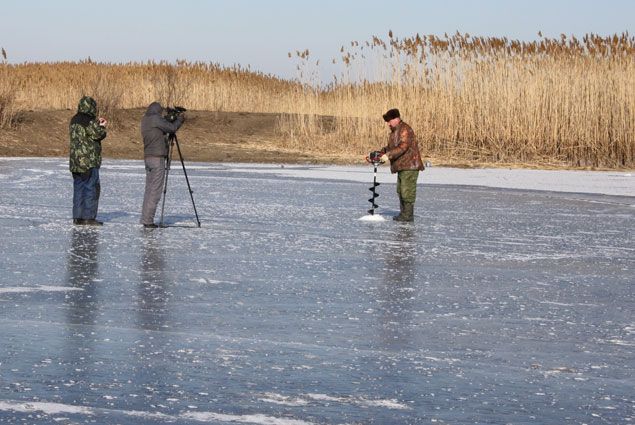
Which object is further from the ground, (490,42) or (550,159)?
(490,42)

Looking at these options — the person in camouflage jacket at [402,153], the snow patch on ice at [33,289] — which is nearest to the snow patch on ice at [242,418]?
the snow patch on ice at [33,289]

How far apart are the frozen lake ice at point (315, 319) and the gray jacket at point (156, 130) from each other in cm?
99

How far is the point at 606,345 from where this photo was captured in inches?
309

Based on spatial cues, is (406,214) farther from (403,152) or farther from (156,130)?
(156,130)

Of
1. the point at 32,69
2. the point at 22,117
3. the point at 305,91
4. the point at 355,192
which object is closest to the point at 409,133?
the point at 355,192

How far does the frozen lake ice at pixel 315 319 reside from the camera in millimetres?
6180

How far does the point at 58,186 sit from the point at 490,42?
12642 millimetres

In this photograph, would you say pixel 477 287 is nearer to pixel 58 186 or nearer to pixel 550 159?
pixel 58 186

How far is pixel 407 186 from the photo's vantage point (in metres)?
17.2

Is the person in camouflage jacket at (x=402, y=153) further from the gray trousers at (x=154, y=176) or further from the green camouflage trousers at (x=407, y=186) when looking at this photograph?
the gray trousers at (x=154, y=176)

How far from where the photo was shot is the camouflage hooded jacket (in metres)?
16.0

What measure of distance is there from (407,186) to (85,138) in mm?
4370

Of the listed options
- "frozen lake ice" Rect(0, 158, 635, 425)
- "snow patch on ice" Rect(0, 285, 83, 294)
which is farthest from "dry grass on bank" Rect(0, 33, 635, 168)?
"snow patch on ice" Rect(0, 285, 83, 294)

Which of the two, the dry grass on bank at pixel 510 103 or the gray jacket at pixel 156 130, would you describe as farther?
the dry grass on bank at pixel 510 103
